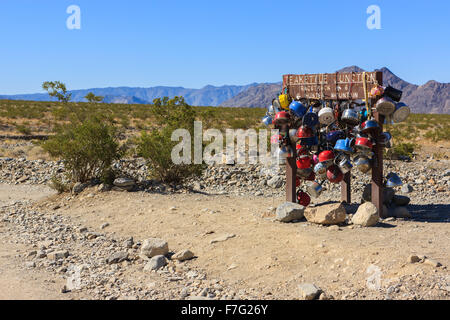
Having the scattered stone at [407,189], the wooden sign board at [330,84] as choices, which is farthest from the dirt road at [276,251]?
the wooden sign board at [330,84]

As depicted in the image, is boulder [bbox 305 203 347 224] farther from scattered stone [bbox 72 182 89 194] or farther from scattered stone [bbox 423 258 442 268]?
scattered stone [bbox 72 182 89 194]

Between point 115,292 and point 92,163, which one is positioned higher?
point 92,163

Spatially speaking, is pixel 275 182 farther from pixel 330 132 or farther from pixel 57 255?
pixel 57 255

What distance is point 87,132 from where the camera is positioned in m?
11.5

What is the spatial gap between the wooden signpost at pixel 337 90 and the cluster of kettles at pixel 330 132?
0.33ft

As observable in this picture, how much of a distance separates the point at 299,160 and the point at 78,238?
424 cm

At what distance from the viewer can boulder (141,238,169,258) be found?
6938 millimetres

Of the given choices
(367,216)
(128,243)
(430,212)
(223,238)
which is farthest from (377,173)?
(128,243)

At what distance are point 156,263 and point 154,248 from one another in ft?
1.42

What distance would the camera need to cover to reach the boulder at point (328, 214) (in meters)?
7.37

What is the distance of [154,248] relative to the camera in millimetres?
6934

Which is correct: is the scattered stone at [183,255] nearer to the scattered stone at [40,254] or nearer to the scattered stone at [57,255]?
the scattered stone at [57,255]
